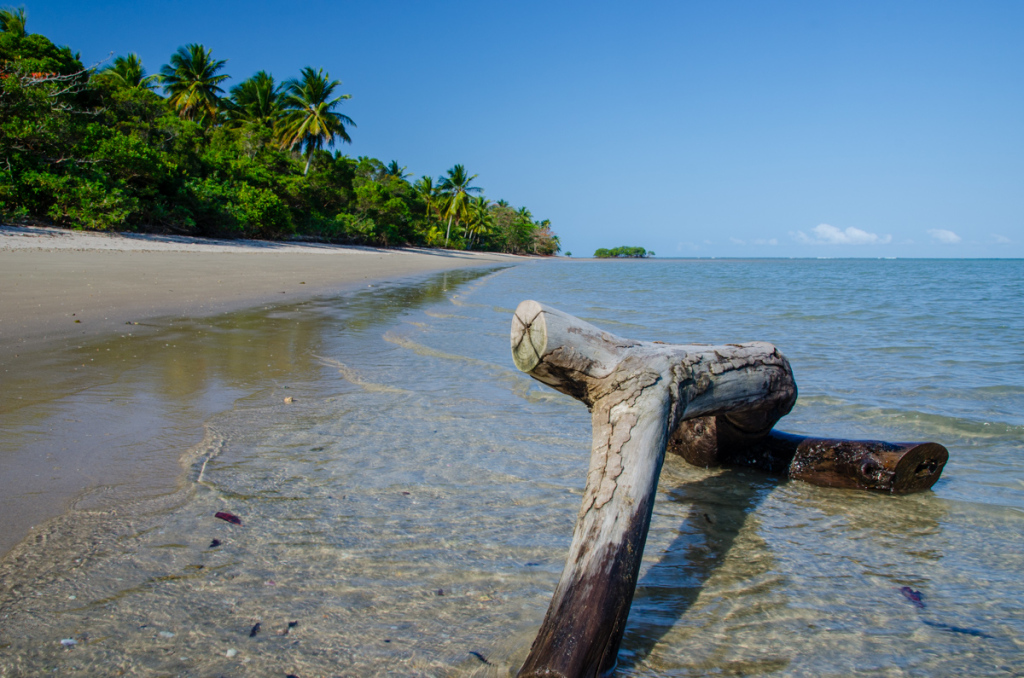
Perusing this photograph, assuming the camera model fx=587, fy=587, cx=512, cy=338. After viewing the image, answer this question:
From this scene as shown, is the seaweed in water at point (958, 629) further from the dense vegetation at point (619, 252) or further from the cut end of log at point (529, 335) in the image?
the dense vegetation at point (619, 252)

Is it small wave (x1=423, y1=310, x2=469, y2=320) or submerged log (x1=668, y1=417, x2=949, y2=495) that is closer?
submerged log (x1=668, y1=417, x2=949, y2=495)

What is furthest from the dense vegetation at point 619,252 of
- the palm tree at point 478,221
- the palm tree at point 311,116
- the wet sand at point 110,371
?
the wet sand at point 110,371

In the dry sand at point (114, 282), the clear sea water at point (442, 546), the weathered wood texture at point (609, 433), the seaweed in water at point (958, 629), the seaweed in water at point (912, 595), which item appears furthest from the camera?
the dry sand at point (114, 282)

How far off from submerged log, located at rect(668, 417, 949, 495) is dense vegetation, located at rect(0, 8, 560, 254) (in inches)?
630

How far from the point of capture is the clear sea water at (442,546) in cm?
171

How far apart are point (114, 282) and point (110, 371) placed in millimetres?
6152

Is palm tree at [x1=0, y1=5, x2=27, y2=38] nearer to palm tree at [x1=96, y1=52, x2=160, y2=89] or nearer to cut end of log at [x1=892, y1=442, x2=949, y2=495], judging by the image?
palm tree at [x1=96, y1=52, x2=160, y2=89]

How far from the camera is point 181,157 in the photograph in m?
25.8

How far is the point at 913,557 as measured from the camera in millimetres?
2428

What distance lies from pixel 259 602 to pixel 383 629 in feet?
1.37

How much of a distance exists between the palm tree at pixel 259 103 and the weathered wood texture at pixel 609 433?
1776 inches

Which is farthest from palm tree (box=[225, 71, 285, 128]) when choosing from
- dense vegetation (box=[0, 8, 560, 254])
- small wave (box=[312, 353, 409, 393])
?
small wave (box=[312, 353, 409, 393])

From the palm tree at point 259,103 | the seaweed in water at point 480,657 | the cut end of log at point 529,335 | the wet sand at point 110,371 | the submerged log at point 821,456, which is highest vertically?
the palm tree at point 259,103

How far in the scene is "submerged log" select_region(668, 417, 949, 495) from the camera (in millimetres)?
3043
